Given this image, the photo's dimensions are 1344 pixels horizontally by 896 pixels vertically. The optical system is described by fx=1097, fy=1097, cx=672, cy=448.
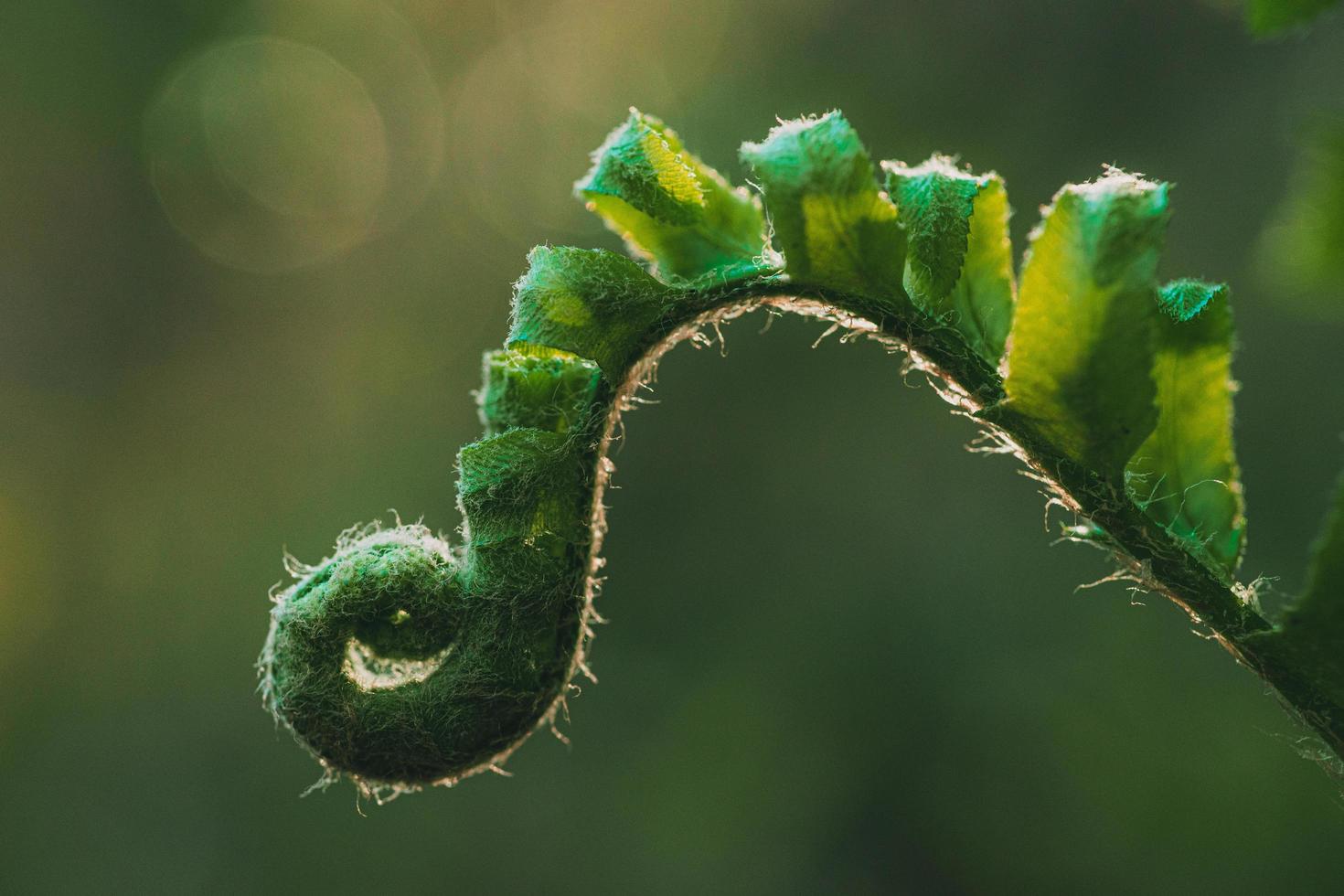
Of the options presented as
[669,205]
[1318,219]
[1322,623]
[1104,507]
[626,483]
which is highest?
[626,483]

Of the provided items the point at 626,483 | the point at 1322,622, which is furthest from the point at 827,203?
the point at 626,483

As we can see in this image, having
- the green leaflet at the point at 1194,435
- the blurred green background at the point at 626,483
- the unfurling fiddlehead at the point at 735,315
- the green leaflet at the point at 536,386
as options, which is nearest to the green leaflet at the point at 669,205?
the unfurling fiddlehead at the point at 735,315

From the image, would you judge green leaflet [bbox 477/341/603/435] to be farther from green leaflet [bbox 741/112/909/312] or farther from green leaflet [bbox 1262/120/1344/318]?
green leaflet [bbox 1262/120/1344/318]

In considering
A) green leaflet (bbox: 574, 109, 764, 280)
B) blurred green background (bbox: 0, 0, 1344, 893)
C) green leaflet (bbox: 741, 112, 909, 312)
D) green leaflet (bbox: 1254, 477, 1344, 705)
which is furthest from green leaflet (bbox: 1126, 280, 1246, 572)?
blurred green background (bbox: 0, 0, 1344, 893)

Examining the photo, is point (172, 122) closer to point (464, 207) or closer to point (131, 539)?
point (464, 207)

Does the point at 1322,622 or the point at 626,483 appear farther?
the point at 626,483

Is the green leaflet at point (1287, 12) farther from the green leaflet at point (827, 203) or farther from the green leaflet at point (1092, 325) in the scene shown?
the green leaflet at point (827, 203)

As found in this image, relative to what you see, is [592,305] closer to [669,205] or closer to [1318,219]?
[669,205]

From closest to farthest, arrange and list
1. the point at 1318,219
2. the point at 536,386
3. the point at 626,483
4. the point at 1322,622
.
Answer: the point at 1322,622, the point at 1318,219, the point at 536,386, the point at 626,483
